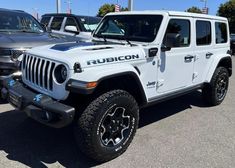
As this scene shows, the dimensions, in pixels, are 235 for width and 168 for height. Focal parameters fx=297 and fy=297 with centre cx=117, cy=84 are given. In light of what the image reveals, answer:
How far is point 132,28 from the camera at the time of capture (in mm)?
4672

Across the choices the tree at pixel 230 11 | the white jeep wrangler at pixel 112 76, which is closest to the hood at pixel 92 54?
the white jeep wrangler at pixel 112 76

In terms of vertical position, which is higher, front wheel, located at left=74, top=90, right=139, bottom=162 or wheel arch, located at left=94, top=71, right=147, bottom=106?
wheel arch, located at left=94, top=71, right=147, bottom=106

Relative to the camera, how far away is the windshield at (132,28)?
14.5ft

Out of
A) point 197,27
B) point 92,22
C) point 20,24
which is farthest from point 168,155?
point 92,22

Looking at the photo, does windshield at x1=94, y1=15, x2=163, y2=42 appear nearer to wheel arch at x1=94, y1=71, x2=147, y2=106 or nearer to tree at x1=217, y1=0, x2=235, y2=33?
wheel arch at x1=94, y1=71, x2=147, y2=106

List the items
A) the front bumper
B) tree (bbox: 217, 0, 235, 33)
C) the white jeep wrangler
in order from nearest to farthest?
the front bumper, the white jeep wrangler, tree (bbox: 217, 0, 235, 33)

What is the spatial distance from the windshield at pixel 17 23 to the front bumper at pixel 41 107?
10.7 ft

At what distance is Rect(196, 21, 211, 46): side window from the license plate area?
3.16 metres

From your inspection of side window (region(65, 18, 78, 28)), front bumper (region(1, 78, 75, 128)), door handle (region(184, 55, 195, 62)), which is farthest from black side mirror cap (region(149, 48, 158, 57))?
side window (region(65, 18, 78, 28))

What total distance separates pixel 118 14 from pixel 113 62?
1.81 metres

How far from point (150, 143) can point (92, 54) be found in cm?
157

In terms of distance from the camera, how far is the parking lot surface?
3623mm

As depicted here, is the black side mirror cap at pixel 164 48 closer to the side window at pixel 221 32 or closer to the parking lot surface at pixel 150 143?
the parking lot surface at pixel 150 143

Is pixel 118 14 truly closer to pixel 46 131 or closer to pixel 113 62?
pixel 113 62
